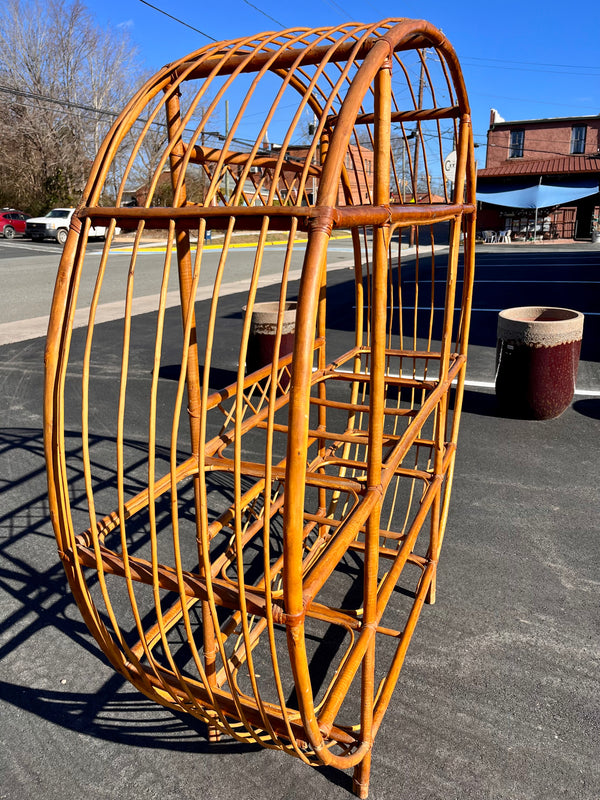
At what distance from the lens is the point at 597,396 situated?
592cm

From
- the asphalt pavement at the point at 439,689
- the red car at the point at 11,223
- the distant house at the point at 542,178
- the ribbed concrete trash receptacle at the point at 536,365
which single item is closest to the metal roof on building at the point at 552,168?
the distant house at the point at 542,178

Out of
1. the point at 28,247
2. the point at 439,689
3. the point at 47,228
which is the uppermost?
the point at 47,228

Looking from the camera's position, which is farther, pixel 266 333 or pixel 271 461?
pixel 266 333

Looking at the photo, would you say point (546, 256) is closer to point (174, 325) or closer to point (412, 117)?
point (174, 325)

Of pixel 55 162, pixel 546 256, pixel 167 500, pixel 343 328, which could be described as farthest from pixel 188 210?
pixel 55 162

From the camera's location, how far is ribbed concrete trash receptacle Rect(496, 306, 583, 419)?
Result: 508 cm

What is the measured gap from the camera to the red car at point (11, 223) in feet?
98.7

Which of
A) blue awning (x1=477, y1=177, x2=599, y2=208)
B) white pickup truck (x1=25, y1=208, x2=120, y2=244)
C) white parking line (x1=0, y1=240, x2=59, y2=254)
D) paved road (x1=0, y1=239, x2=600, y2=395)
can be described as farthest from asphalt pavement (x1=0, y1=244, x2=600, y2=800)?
blue awning (x1=477, y1=177, x2=599, y2=208)

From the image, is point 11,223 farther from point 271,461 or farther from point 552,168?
point 271,461

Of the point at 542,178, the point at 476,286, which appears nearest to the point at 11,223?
the point at 476,286

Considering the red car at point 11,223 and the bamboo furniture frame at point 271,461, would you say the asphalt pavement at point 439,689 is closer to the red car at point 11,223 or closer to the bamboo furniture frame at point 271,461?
the bamboo furniture frame at point 271,461

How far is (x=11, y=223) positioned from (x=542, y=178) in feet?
86.7

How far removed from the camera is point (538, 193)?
29344mm

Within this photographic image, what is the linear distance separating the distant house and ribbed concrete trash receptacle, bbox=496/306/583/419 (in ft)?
86.5
